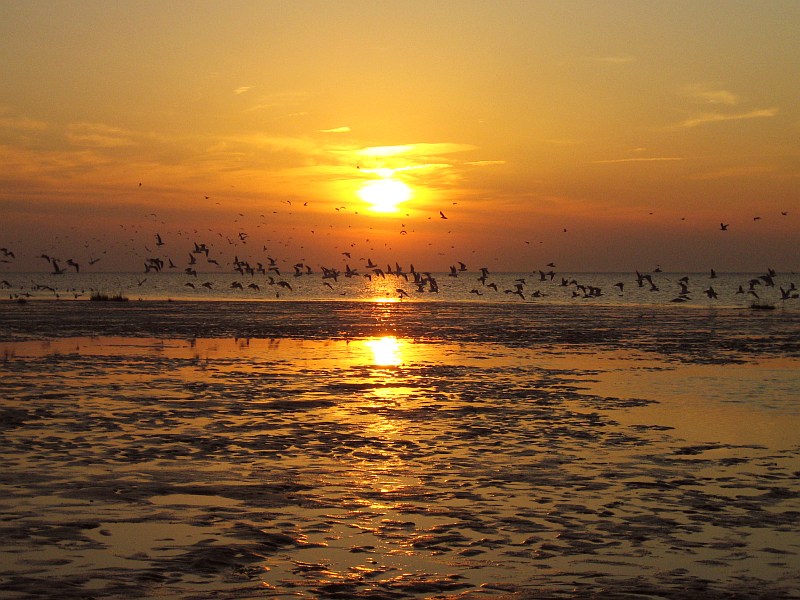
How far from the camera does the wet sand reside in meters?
8.70

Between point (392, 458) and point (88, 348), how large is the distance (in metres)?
23.6

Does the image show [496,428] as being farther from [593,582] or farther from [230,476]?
[593,582]

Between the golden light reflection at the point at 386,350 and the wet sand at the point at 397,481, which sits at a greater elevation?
the golden light reflection at the point at 386,350

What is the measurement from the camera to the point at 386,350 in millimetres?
36250

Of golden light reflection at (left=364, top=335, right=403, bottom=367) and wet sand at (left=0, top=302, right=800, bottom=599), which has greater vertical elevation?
golden light reflection at (left=364, top=335, right=403, bottom=367)

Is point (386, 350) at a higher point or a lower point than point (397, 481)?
higher

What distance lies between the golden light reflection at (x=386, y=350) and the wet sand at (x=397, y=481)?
6.69 ft

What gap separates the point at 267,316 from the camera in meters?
64.6

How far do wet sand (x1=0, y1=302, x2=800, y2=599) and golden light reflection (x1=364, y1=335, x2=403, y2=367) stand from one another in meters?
2.04

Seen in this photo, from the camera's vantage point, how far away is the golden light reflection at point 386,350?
31.3m

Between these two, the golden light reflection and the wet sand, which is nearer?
the wet sand

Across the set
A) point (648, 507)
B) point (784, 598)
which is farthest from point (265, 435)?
point (784, 598)

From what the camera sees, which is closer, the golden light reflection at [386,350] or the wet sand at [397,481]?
the wet sand at [397,481]

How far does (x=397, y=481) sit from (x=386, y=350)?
77.5 feet
